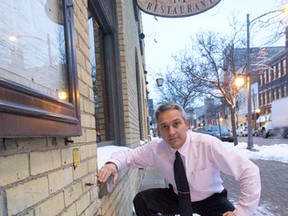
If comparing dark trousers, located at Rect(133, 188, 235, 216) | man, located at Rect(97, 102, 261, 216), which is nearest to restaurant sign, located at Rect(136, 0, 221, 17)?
man, located at Rect(97, 102, 261, 216)

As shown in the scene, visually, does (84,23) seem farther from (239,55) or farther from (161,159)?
(239,55)

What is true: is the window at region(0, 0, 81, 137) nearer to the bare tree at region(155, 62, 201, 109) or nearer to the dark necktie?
the dark necktie

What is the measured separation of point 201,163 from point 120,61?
272cm

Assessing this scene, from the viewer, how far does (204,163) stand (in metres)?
2.64

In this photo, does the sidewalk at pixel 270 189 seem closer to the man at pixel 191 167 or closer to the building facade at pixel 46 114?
the man at pixel 191 167

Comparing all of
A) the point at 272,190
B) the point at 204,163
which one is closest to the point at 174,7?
the point at 204,163

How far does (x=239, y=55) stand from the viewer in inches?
790

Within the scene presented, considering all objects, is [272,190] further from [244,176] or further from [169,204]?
[244,176]

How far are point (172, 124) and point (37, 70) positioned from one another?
148 cm

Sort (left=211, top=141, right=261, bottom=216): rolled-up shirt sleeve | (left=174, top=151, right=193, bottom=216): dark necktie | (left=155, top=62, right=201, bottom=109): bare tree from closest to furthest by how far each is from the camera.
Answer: (left=211, top=141, right=261, bottom=216): rolled-up shirt sleeve
(left=174, top=151, right=193, bottom=216): dark necktie
(left=155, top=62, right=201, bottom=109): bare tree

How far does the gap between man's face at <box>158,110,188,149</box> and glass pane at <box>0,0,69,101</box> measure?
111 cm

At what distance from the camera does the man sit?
2.41 meters

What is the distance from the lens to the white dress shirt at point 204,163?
2389mm

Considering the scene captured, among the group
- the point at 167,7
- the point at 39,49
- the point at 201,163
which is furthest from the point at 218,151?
the point at 167,7
